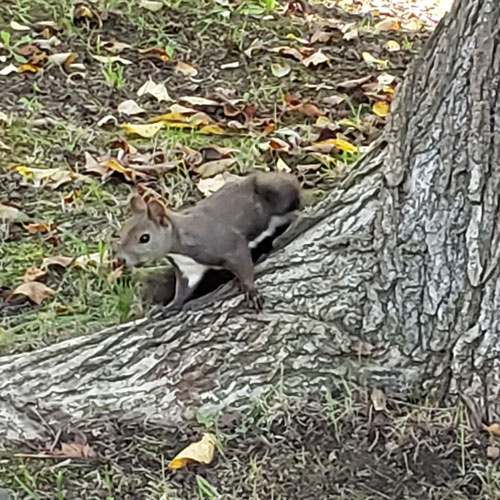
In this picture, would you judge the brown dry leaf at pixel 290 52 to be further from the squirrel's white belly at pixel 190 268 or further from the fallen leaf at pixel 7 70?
the squirrel's white belly at pixel 190 268

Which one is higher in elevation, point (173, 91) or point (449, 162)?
point (449, 162)

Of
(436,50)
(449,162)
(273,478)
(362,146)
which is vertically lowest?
(273,478)

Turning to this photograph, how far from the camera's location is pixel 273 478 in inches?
114

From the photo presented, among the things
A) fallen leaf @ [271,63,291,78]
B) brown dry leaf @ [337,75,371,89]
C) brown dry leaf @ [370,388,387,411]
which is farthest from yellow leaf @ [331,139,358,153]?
brown dry leaf @ [370,388,387,411]

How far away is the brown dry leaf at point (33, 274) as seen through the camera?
3865mm

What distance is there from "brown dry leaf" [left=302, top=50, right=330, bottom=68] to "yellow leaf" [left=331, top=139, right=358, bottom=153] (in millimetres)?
889

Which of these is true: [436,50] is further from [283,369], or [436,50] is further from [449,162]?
[283,369]

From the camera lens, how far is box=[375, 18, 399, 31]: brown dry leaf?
6000 mm

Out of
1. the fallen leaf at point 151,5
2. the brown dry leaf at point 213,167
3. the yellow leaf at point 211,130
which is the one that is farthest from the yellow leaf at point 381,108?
the fallen leaf at point 151,5

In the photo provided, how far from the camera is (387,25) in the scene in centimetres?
602

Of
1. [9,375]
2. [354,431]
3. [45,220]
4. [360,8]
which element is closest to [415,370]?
[354,431]

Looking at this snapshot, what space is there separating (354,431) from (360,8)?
3.75 metres

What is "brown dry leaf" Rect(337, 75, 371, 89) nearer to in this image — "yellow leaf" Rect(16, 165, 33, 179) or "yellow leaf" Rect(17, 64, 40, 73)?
"yellow leaf" Rect(17, 64, 40, 73)

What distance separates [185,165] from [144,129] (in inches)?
14.5
